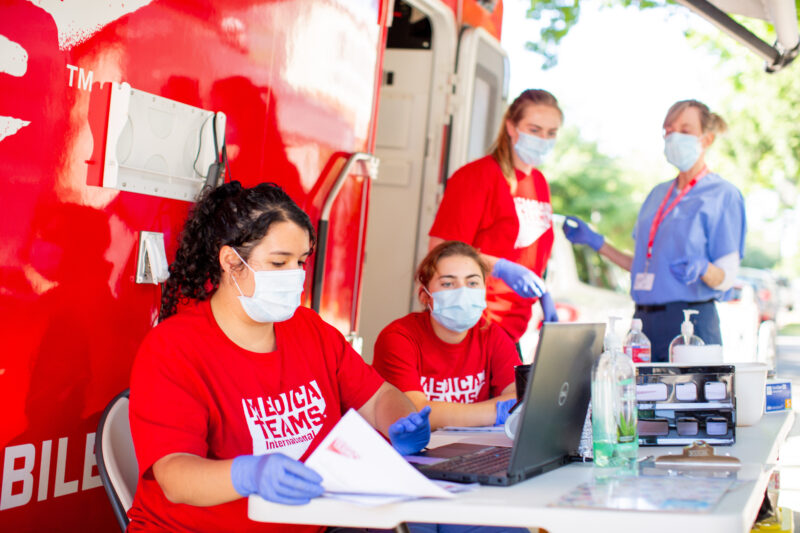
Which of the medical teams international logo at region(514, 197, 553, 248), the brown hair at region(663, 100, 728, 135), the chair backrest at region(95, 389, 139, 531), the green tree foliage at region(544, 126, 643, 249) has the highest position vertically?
the green tree foliage at region(544, 126, 643, 249)

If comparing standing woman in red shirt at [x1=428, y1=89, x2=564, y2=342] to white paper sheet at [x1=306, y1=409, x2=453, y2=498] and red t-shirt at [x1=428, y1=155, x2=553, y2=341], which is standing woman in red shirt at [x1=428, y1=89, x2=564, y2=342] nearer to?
red t-shirt at [x1=428, y1=155, x2=553, y2=341]

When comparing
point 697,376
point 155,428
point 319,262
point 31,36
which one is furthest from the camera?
point 319,262

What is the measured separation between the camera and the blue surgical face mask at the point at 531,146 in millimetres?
3846

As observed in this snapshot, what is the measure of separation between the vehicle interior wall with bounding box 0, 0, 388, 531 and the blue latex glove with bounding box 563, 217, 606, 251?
217 cm

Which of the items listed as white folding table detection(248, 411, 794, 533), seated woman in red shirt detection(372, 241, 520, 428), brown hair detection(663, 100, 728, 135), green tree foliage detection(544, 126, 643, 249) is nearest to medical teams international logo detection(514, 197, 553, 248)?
seated woman in red shirt detection(372, 241, 520, 428)

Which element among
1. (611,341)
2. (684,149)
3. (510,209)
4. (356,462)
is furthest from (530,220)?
(356,462)

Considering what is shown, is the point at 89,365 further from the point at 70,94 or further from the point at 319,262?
the point at 319,262

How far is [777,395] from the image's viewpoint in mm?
3252

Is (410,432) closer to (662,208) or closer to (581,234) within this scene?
(662,208)

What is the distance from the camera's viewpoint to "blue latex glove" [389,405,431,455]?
7.02ft

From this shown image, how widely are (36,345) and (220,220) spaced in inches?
21.2

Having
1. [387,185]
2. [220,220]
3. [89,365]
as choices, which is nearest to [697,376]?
[220,220]

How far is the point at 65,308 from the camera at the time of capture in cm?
220

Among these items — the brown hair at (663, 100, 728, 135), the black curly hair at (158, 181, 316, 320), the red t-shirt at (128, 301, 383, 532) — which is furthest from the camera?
the brown hair at (663, 100, 728, 135)
